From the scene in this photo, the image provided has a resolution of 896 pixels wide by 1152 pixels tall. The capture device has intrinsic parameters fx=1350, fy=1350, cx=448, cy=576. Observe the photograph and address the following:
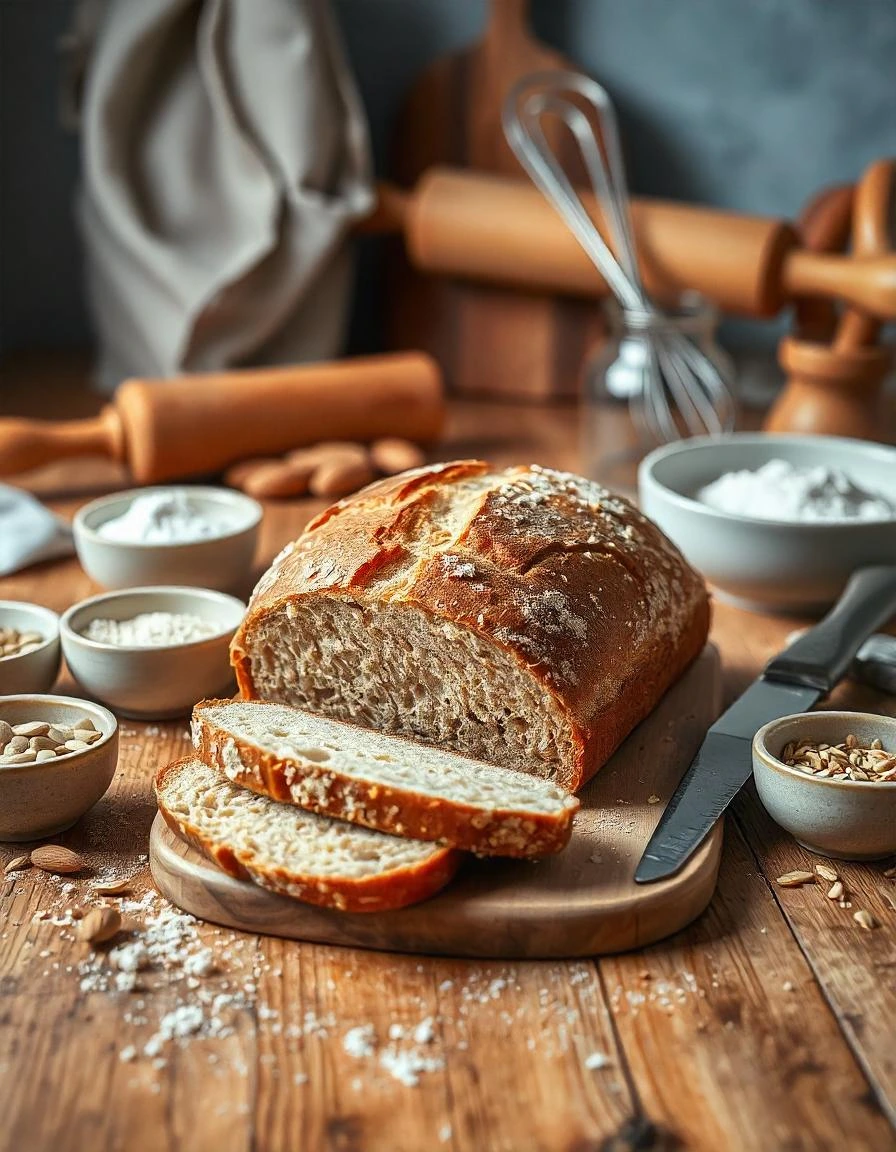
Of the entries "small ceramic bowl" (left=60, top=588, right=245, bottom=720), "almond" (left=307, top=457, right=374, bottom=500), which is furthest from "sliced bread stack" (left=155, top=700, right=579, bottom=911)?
"almond" (left=307, top=457, right=374, bottom=500)

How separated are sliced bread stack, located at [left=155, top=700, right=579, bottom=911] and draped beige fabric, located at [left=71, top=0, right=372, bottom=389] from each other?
1.62 m

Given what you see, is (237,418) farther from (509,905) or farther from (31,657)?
(509,905)

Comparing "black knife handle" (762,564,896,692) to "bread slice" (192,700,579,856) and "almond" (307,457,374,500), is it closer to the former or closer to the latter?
"bread slice" (192,700,579,856)

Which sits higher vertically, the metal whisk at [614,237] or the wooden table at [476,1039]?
the metal whisk at [614,237]

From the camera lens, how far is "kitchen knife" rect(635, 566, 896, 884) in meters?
1.32

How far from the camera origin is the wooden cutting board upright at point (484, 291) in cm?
299

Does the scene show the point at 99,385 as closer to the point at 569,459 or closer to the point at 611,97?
the point at 569,459

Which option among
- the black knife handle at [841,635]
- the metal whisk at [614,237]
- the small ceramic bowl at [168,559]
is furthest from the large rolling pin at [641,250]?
the small ceramic bowl at [168,559]

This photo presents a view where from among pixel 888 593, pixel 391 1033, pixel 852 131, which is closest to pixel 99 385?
pixel 852 131

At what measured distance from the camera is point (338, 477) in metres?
2.47

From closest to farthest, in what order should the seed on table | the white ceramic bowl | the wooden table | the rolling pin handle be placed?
the wooden table < the seed on table < the white ceramic bowl < the rolling pin handle

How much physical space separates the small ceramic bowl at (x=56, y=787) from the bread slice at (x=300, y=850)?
70 millimetres

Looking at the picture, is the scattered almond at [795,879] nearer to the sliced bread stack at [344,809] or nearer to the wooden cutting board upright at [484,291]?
the sliced bread stack at [344,809]

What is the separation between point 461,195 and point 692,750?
5.64 feet
